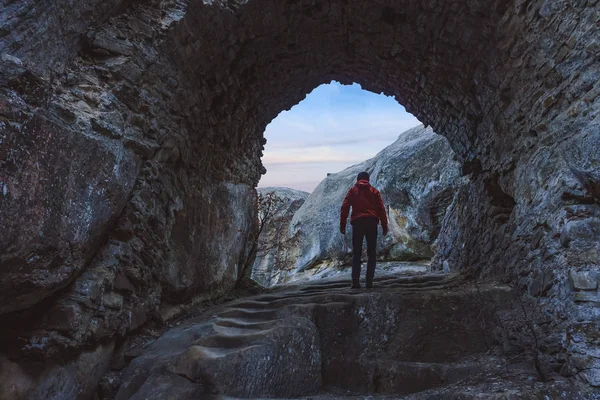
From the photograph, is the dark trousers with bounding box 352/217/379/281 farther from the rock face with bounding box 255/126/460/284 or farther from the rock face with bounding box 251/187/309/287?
the rock face with bounding box 251/187/309/287

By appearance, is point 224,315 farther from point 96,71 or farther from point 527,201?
point 527,201

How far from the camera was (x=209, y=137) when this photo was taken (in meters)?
5.40

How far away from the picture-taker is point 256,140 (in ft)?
23.3

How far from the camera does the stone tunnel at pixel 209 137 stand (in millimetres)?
2748

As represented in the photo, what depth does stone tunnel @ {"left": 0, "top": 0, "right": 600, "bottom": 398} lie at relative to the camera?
9.02ft

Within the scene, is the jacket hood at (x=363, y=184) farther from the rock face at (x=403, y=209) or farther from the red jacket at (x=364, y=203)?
the rock face at (x=403, y=209)

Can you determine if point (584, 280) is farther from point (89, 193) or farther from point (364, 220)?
point (89, 193)

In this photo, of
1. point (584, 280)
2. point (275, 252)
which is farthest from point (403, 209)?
point (584, 280)

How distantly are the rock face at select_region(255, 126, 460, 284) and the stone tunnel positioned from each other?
6448 millimetres

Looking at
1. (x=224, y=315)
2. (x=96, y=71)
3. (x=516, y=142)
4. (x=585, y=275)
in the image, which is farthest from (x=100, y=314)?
(x=516, y=142)

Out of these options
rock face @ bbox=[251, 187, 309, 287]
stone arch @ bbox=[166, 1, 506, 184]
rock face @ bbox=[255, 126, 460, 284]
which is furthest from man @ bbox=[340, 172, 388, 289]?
rock face @ bbox=[251, 187, 309, 287]

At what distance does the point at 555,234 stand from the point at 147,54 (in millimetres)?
4228

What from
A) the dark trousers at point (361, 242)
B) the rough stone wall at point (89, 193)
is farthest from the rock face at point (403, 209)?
the rough stone wall at point (89, 193)

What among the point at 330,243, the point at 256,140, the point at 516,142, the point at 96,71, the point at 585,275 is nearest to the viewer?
the point at 585,275
